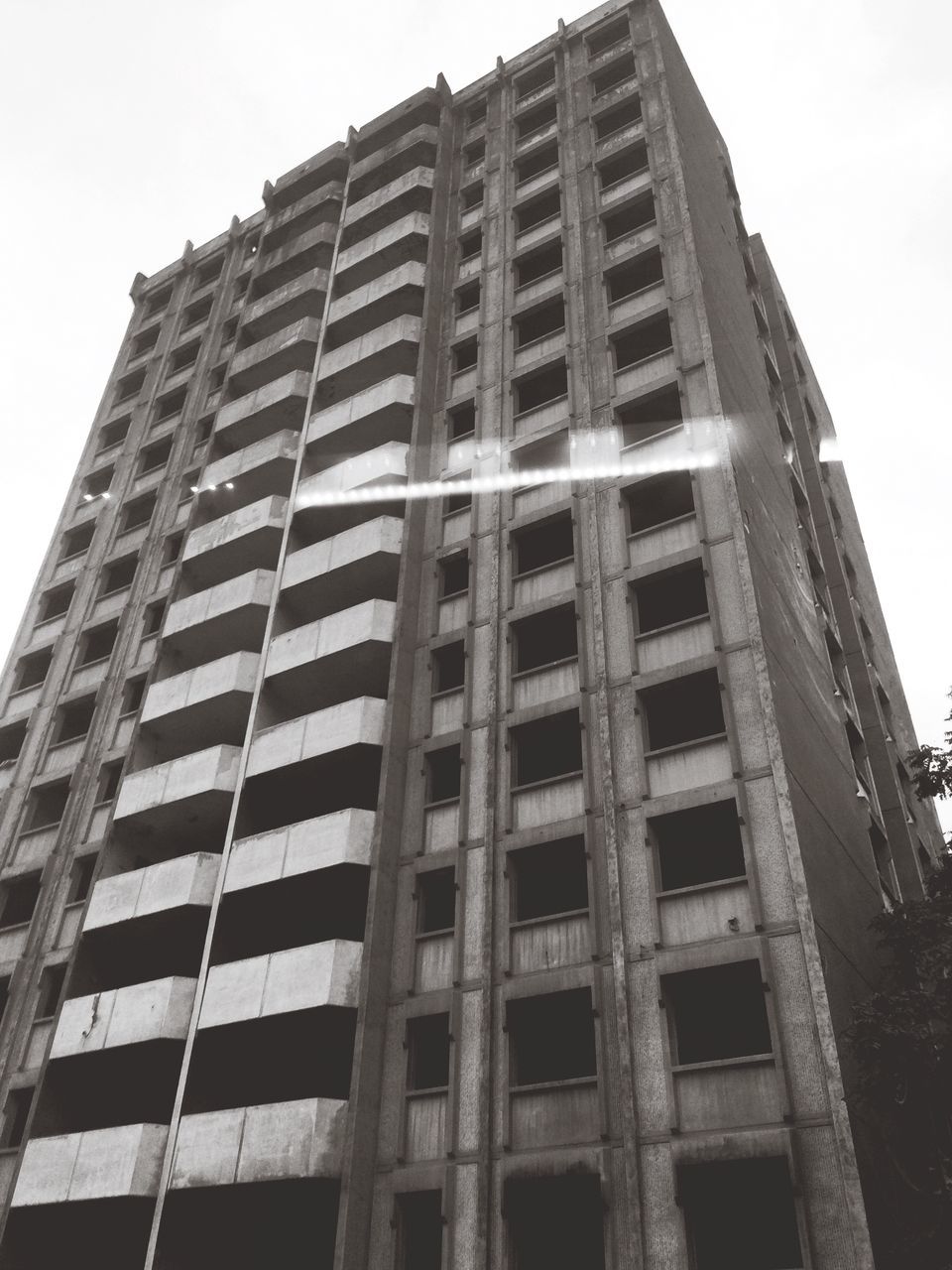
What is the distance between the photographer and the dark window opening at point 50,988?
24.3 m

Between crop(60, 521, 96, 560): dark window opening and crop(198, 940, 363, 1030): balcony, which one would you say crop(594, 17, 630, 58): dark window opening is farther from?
crop(198, 940, 363, 1030): balcony

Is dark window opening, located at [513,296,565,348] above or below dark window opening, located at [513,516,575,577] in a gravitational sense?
above

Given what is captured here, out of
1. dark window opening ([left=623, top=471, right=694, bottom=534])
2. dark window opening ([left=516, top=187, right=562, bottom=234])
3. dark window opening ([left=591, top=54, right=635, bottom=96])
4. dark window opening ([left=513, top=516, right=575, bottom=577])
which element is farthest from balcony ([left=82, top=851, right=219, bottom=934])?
dark window opening ([left=591, top=54, right=635, bottom=96])

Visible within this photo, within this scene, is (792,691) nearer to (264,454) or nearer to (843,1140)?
(843,1140)

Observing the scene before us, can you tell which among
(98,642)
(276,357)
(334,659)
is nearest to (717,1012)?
(334,659)

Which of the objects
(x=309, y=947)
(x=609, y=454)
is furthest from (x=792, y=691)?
(x=309, y=947)

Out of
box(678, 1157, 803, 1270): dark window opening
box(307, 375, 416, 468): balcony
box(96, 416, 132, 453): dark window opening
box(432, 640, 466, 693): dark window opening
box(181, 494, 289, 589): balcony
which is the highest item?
box(96, 416, 132, 453): dark window opening

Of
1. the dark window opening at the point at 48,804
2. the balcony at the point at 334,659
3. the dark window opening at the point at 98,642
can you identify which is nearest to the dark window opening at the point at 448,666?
the balcony at the point at 334,659

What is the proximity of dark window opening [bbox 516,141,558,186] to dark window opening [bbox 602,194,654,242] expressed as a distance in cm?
489

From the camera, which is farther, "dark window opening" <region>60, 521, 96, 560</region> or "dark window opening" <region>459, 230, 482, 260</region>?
"dark window opening" <region>60, 521, 96, 560</region>

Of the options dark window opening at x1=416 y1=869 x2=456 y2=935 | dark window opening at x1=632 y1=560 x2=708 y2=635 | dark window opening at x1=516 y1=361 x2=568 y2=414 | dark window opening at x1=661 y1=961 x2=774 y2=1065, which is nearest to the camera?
dark window opening at x1=661 y1=961 x2=774 y2=1065

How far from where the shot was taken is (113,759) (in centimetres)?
2770

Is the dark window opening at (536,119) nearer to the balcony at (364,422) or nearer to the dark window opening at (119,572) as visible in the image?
the balcony at (364,422)

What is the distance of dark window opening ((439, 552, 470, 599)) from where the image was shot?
2480 cm
